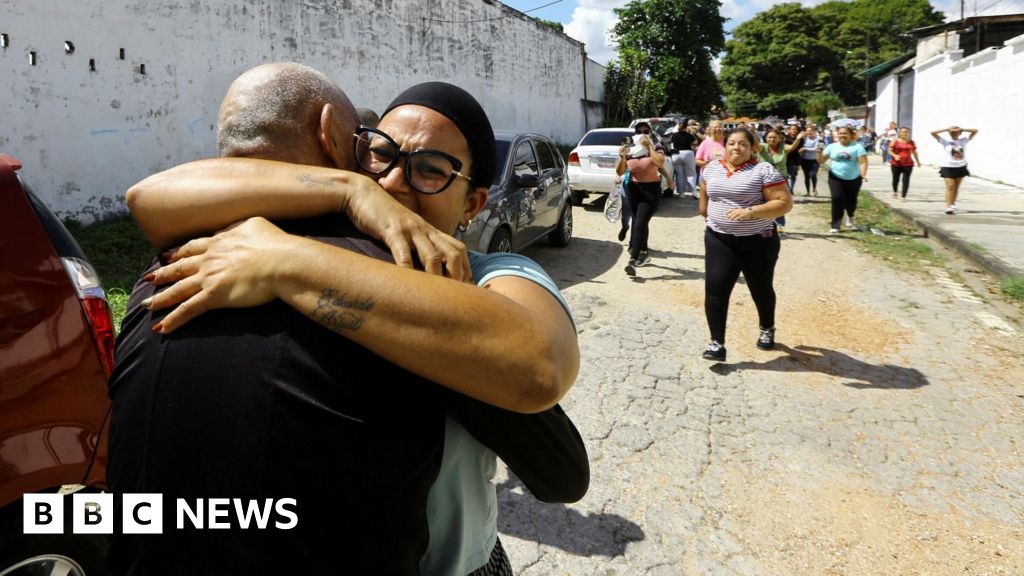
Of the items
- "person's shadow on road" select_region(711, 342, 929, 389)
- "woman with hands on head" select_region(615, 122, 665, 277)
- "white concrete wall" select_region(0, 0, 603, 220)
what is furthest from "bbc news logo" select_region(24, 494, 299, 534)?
"white concrete wall" select_region(0, 0, 603, 220)

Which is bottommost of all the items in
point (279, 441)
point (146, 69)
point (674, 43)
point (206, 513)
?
point (206, 513)

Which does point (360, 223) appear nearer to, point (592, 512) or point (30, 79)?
point (592, 512)

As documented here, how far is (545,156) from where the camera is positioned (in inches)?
365

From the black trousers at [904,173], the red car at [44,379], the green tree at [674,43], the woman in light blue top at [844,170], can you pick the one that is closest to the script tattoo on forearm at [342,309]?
the red car at [44,379]

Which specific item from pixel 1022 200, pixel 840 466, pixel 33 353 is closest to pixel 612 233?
A: pixel 840 466

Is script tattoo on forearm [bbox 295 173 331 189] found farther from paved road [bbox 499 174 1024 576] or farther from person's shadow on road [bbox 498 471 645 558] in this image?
person's shadow on road [bbox 498 471 645 558]

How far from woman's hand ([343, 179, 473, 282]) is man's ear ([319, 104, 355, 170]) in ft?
0.59

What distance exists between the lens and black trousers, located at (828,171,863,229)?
10211 mm

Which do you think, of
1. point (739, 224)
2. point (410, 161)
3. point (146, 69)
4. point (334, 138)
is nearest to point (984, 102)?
point (739, 224)

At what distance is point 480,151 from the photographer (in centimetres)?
138

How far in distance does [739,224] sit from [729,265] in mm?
318

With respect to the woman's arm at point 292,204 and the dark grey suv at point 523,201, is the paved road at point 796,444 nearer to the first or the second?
the dark grey suv at point 523,201

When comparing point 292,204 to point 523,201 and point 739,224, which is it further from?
point 523,201

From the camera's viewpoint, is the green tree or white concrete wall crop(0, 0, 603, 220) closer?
white concrete wall crop(0, 0, 603, 220)
